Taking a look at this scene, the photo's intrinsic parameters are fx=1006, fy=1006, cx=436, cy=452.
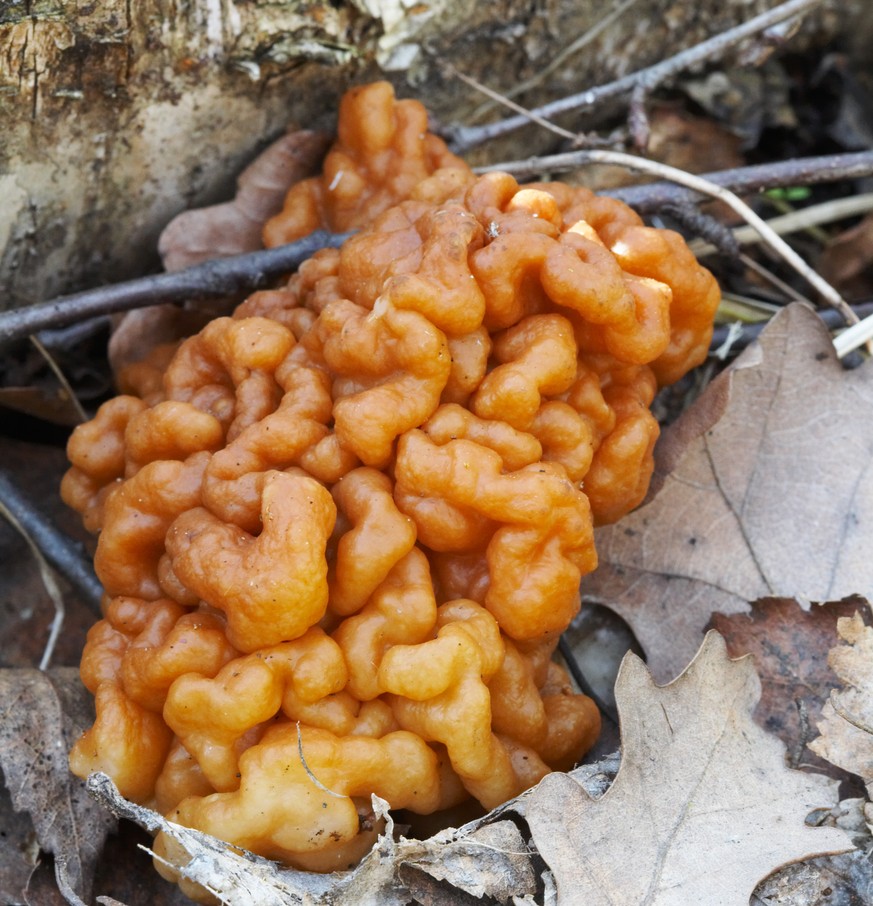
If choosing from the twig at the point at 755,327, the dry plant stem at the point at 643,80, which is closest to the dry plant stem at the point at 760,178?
the dry plant stem at the point at 643,80

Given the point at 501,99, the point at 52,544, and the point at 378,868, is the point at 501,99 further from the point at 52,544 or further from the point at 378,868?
the point at 378,868

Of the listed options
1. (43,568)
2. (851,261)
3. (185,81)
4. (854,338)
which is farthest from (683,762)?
(851,261)

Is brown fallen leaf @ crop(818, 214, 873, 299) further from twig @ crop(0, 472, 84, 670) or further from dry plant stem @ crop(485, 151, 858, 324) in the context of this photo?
twig @ crop(0, 472, 84, 670)

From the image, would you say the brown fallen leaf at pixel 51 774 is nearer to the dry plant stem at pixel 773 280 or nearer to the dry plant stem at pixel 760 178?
the dry plant stem at pixel 760 178

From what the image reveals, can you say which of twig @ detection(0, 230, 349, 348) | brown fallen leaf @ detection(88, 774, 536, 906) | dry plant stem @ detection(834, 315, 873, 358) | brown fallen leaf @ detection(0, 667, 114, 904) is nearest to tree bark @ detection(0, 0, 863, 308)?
twig @ detection(0, 230, 349, 348)

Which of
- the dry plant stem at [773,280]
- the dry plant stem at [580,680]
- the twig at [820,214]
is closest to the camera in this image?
the dry plant stem at [580,680]
